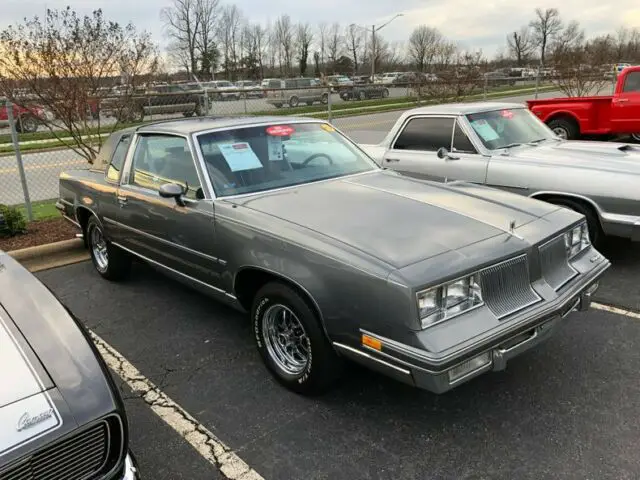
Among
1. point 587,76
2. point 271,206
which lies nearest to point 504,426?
point 271,206

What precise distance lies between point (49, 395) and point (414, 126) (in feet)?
18.2

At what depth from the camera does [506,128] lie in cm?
630

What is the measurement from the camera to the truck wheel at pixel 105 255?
5293 mm

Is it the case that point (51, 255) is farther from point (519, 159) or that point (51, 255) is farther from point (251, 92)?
point (251, 92)

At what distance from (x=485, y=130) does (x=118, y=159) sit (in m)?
4.02

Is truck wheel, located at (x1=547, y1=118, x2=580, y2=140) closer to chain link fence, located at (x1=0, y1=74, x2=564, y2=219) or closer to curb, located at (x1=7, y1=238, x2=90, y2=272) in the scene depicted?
chain link fence, located at (x1=0, y1=74, x2=564, y2=219)

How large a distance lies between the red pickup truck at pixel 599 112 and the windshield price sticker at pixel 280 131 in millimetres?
8490

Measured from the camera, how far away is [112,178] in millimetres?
5031

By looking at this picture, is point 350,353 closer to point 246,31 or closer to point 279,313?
point 279,313

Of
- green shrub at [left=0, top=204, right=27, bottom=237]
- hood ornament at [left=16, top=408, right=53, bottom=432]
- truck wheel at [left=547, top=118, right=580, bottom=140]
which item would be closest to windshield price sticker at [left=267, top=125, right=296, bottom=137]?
hood ornament at [left=16, top=408, right=53, bottom=432]

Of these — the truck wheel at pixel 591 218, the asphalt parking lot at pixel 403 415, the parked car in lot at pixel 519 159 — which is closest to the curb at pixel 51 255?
the asphalt parking lot at pixel 403 415

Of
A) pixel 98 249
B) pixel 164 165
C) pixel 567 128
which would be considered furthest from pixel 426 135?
pixel 567 128

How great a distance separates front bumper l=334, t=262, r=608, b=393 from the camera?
2512 millimetres

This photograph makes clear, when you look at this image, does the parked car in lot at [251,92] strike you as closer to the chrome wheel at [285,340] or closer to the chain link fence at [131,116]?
the chain link fence at [131,116]
